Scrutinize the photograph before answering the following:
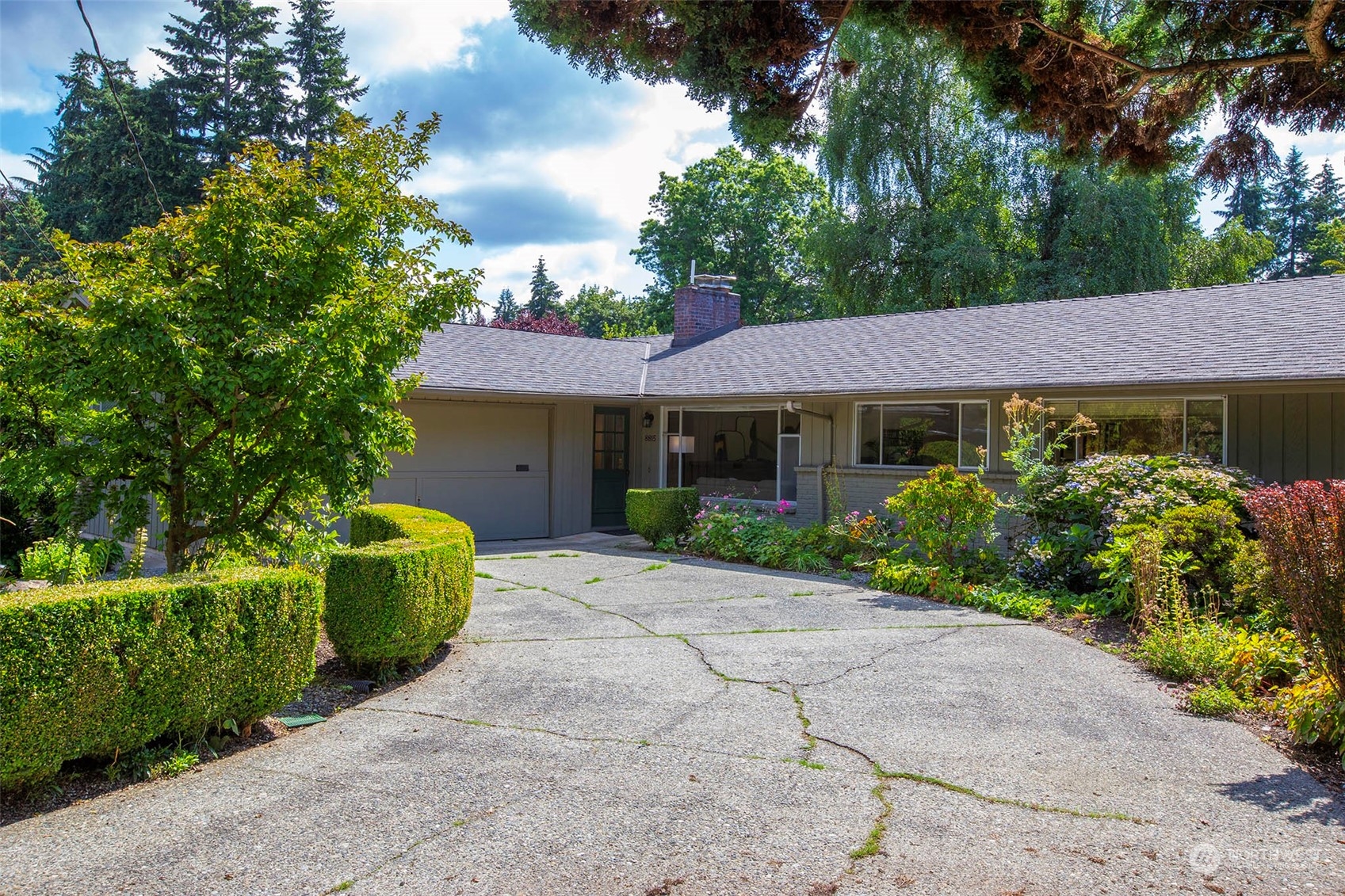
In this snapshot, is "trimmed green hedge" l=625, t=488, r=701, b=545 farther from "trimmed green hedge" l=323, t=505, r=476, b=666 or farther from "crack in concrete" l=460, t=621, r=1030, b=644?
"trimmed green hedge" l=323, t=505, r=476, b=666

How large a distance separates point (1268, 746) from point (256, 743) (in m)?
5.52

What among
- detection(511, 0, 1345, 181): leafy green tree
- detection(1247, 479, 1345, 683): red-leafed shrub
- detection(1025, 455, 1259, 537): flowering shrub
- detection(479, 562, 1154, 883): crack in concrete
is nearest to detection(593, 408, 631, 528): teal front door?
detection(1025, 455, 1259, 537): flowering shrub

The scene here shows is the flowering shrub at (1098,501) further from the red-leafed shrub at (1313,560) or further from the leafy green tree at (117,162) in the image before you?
the leafy green tree at (117,162)

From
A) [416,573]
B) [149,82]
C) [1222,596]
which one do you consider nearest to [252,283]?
[416,573]

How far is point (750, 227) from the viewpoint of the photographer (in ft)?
129

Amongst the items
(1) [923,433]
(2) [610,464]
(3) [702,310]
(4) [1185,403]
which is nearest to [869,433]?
(1) [923,433]

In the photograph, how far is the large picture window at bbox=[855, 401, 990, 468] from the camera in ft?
40.1

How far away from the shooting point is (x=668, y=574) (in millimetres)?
10867

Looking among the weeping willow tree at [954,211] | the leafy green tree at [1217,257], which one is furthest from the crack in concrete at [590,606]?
the leafy green tree at [1217,257]

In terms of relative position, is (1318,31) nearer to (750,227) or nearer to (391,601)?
(391,601)

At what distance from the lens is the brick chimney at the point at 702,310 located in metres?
19.1

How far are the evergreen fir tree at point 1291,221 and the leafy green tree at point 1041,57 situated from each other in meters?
56.9

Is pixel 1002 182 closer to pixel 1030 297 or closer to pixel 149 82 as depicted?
pixel 1030 297

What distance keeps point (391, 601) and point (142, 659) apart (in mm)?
1762
